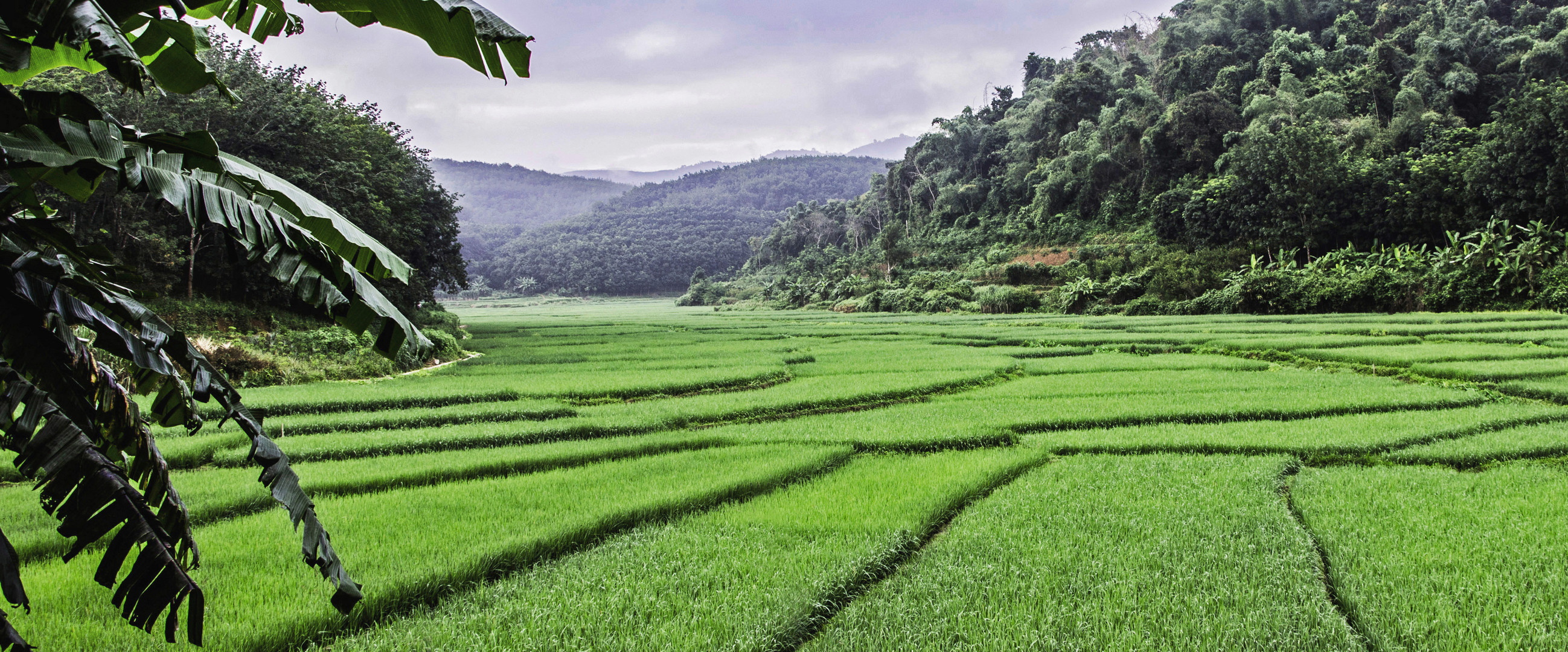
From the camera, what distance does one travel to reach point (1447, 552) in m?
4.05

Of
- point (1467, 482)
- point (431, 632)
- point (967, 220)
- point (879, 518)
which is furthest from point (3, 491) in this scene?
point (967, 220)

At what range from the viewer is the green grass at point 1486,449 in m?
6.24

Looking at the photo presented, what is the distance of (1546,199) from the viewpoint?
2070 cm

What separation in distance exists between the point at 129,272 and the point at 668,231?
11850 centimetres

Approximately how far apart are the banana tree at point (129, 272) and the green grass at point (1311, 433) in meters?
6.86

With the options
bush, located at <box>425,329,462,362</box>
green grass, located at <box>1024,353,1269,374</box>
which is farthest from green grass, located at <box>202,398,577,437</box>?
green grass, located at <box>1024,353,1269,374</box>

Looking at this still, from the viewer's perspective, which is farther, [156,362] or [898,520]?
[898,520]

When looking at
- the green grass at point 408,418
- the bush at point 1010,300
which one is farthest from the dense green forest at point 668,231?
the green grass at point 408,418

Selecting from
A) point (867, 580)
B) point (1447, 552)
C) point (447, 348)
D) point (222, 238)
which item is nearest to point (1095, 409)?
point (1447, 552)

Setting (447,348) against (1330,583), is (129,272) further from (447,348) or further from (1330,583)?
(447,348)

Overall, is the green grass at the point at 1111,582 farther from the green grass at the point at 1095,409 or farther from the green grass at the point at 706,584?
the green grass at the point at 1095,409

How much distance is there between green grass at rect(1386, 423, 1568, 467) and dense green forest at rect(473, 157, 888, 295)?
251 ft

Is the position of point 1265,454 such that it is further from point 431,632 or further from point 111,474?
point 111,474

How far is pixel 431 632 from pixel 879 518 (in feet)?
9.67
